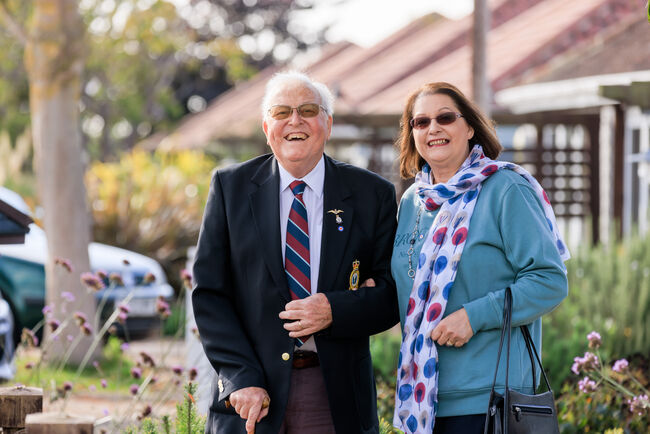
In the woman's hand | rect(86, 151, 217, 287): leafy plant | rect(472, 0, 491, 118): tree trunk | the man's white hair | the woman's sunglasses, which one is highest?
rect(472, 0, 491, 118): tree trunk

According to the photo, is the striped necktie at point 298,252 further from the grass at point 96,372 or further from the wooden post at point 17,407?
the grass at point 96,372

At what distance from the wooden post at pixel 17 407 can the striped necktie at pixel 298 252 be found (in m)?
0.98

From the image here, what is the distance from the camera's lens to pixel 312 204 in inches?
139

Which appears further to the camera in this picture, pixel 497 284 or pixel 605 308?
pixel 605 308

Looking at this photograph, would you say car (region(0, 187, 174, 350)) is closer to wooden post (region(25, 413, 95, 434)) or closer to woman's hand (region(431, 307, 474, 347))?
wooden post (region(25, 413, 95, 434))

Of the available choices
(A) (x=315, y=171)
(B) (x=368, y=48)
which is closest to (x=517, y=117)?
(A) (x=315, y=171)

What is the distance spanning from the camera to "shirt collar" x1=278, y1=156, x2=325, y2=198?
11.5 ft

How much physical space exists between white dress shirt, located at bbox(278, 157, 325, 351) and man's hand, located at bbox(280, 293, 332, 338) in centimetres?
13

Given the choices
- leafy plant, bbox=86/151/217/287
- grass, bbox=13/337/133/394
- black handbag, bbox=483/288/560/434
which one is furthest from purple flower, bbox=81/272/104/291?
leafy plant, bbox=86/151/217/287

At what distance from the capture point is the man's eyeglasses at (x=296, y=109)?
11.3 feet

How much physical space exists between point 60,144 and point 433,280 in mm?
6419

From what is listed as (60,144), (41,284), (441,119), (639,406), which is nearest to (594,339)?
(639,406)

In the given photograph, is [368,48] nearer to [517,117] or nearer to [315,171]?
[517,117]

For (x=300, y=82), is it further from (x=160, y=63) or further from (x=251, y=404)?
(x=160, y=63)
